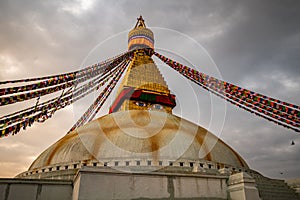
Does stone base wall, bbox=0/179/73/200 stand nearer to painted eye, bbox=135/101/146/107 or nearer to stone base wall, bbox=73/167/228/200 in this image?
stone base wall, bbox=73/167/228/200

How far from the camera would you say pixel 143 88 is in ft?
57.9

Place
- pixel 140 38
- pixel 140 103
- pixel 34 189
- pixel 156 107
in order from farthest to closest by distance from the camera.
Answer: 1. pixel 140 38
2. pixel 156 107
3. pixel 140 103
4. pixel 34 189

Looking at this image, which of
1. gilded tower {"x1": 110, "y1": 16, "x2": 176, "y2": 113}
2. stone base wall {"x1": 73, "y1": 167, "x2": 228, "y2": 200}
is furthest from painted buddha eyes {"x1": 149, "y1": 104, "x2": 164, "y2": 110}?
stone base wall {"x1": 73, "y1": 167, "x2": 228, "y2": 200}

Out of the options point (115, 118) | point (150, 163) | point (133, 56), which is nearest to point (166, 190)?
point (150, 163)

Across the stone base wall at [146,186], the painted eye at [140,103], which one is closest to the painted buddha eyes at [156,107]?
the painted eye at [140,103]

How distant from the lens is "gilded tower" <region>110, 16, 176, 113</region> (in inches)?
671

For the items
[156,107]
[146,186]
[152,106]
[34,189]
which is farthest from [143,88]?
[146,186]

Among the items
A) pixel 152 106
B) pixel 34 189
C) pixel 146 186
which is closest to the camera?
pixel 146 186

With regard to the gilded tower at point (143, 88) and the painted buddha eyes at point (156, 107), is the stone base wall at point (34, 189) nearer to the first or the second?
the gilded tower at point (143, 88)

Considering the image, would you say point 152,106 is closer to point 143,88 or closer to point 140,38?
point 143,88

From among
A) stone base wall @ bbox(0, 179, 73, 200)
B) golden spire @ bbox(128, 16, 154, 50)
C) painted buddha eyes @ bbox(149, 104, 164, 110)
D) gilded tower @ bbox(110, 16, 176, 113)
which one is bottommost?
stone base wall @ bbox(0, 179, 73, 200)

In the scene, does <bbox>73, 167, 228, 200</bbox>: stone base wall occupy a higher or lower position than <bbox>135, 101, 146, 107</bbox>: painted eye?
lower

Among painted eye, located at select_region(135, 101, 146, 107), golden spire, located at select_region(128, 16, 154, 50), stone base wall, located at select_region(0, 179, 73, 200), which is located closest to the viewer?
stone base wall, located at select_region(0, 179, 73, 200)

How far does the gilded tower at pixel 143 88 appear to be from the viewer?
1703 cm
